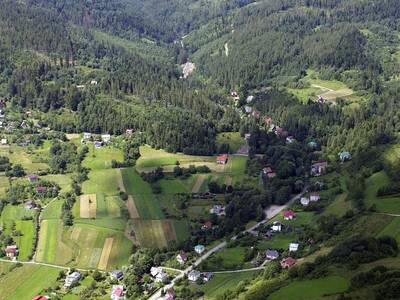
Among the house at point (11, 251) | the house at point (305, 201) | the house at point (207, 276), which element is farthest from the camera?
the house at point (305, 201)

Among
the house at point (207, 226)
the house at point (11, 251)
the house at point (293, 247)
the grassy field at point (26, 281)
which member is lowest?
the grassy field at point (26, 281)

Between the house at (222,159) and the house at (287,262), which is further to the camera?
the house at (222,159)

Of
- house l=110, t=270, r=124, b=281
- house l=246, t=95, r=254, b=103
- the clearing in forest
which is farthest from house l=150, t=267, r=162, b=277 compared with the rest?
house l=246, t=95, r=254, b=103

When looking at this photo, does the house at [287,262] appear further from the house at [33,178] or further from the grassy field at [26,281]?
the house at [33,178]

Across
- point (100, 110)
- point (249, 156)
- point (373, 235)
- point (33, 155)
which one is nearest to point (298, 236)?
point (373, 235)

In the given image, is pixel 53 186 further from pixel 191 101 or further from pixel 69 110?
pixel 191 101

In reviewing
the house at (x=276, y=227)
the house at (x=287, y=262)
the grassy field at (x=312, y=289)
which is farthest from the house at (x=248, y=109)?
the grassy field at (x=312, y=289)

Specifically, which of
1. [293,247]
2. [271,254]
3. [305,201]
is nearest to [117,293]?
[271,254]

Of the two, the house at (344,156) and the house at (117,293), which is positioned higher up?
the house at (344,156)

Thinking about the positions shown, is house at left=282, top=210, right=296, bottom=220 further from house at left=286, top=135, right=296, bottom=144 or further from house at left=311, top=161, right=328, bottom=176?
house at left=286, top=135, right=296, bottom=144
